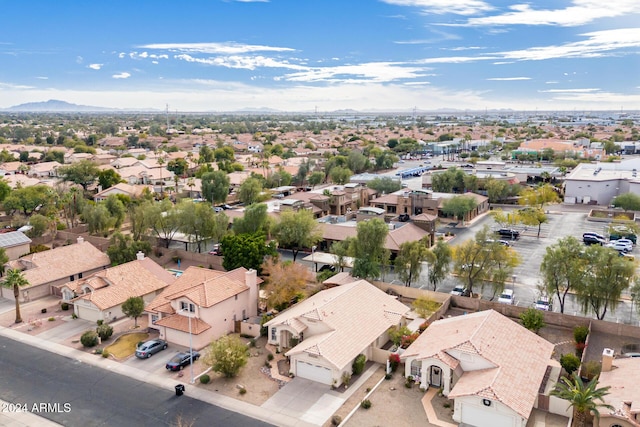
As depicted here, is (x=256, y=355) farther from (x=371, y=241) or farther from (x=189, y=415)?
(x=371, y=241)

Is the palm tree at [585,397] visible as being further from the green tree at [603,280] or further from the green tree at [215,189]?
the green tree at [215,189]

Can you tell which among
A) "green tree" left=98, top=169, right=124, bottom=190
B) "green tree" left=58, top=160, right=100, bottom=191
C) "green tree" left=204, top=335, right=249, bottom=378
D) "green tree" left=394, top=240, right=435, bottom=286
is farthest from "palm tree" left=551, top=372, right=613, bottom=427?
"green tree" left=58, top=160, right=100, bottom=191

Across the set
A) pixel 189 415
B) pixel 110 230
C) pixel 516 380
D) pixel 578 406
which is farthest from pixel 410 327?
pixel 110 230

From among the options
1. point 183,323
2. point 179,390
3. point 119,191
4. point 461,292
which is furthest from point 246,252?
point 119,191

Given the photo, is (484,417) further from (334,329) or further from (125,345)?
(125,345)

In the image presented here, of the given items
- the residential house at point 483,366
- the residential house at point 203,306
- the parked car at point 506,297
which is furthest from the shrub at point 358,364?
the parked car at point 506,297

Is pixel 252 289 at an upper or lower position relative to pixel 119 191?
lower

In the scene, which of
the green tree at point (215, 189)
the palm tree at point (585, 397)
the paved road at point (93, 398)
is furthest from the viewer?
the green tree at point (215, 189)

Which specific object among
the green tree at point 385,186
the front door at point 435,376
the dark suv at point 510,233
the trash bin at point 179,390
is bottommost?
the trash bin at point 179,390

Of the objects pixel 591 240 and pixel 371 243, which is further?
pixel 591 240
